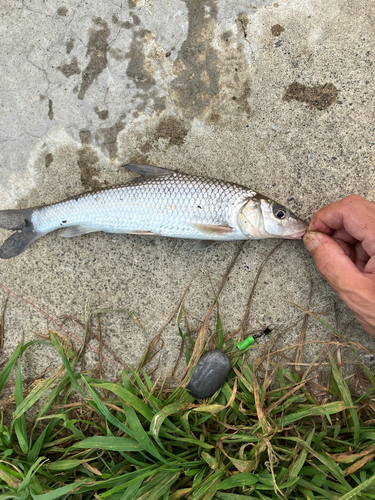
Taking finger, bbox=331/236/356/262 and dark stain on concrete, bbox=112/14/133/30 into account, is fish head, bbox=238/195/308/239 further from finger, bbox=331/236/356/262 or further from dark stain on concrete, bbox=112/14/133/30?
dark stain on concrete, bbox=112/14/133/30

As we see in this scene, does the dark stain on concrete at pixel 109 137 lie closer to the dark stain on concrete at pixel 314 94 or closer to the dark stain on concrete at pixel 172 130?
the dark stain on concrete at pixel 172 130

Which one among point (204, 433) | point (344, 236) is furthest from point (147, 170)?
point (204, 433)

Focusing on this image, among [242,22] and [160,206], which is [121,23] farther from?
[160,206]

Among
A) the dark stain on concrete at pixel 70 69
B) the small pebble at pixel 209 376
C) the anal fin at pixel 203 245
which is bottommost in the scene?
the small pebble at pixel 209 376

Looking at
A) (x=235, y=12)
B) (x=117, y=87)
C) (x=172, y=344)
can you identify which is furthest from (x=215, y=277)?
(x=235, y=12)

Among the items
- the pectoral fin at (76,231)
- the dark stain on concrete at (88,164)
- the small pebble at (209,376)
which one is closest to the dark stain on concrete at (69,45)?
the dark stain on concrete at (88,164)

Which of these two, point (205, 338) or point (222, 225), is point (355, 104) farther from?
point (205, 338)

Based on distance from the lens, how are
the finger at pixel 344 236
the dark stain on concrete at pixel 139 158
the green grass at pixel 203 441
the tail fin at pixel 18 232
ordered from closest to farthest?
the green grass at pixel 203 441, the finger at pixel 344 236, the tail fin at pixel 18 232, the dark stain on concrete at pixel 139 158
